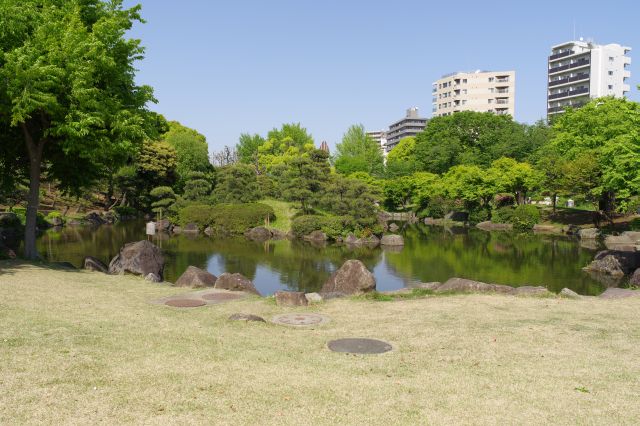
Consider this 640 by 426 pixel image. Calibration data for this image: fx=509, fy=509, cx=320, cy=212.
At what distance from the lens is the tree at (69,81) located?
47.8ft

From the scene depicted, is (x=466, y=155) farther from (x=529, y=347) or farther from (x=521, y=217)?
(x=529, y=347)

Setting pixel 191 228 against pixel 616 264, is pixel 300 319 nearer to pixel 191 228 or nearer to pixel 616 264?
pixel 616 264

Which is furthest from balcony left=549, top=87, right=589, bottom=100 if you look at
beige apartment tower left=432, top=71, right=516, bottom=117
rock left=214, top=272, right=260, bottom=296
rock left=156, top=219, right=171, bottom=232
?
rock left=214, top=272, right=260, bottom=296

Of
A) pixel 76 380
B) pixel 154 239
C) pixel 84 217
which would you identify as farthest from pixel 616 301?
pixel 84 217

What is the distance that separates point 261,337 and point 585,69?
100 meters

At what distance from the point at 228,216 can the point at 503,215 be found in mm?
27885

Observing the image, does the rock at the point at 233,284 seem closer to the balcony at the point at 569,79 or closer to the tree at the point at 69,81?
the tree at the point at 69,81

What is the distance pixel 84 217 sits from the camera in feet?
165

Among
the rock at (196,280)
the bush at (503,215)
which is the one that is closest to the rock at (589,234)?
the bush at (503,215)

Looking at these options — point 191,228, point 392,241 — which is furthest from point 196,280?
point 191,228

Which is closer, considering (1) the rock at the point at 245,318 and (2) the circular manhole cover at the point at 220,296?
(1) the rock at the point at 245,318

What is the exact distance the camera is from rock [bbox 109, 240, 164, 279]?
711 inches

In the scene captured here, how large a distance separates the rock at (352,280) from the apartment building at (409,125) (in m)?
125

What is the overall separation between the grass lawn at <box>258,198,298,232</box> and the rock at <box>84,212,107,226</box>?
15.8 meters
